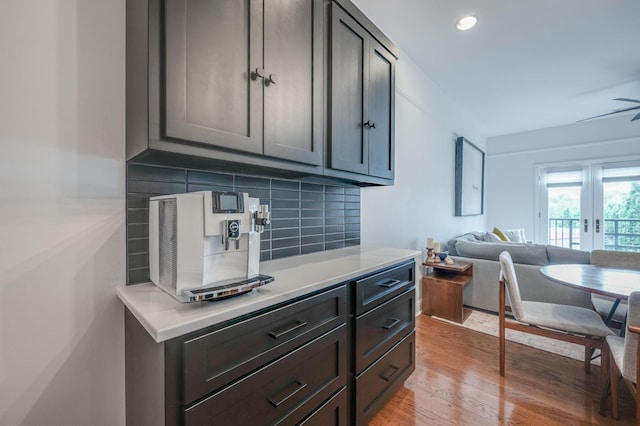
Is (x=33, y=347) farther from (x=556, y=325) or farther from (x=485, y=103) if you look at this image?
(x=485, y=103)

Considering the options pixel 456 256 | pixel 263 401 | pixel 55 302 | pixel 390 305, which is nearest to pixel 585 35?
pixel 456 256

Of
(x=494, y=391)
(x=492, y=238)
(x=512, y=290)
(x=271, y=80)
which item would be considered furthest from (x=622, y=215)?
(x=271, y=80)

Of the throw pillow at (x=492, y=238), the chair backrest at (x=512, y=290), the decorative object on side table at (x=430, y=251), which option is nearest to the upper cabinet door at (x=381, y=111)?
the chair backrest at (x=512, y=290)

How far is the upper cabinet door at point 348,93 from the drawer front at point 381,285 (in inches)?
24.9

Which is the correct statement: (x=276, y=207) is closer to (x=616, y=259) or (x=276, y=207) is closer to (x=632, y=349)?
(x=632, y=349)

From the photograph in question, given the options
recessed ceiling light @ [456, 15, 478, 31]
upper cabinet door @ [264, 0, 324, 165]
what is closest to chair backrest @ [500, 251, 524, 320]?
upper cabinet door @ [264, 0, 324, 165]

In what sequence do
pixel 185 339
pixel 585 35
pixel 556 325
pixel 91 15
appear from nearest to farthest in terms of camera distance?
pixel 185 339
pixel 91 15
pixel 556 325
pixel 585 35

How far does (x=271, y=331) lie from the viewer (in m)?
0.93

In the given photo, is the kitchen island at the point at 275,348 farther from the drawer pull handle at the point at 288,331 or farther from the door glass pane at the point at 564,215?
the door glass pane at the point at 564,215

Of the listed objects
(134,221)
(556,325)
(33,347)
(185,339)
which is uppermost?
(134,221)

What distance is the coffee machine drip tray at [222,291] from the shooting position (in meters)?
0.79

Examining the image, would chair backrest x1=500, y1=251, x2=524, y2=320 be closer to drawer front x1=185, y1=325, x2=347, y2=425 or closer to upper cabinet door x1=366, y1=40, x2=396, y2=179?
upper cabinet door x1=366, y1=40, x2=396, y2=179

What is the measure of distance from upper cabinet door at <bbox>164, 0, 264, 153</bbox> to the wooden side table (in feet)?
8.61

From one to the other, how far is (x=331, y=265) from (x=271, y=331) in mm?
568
